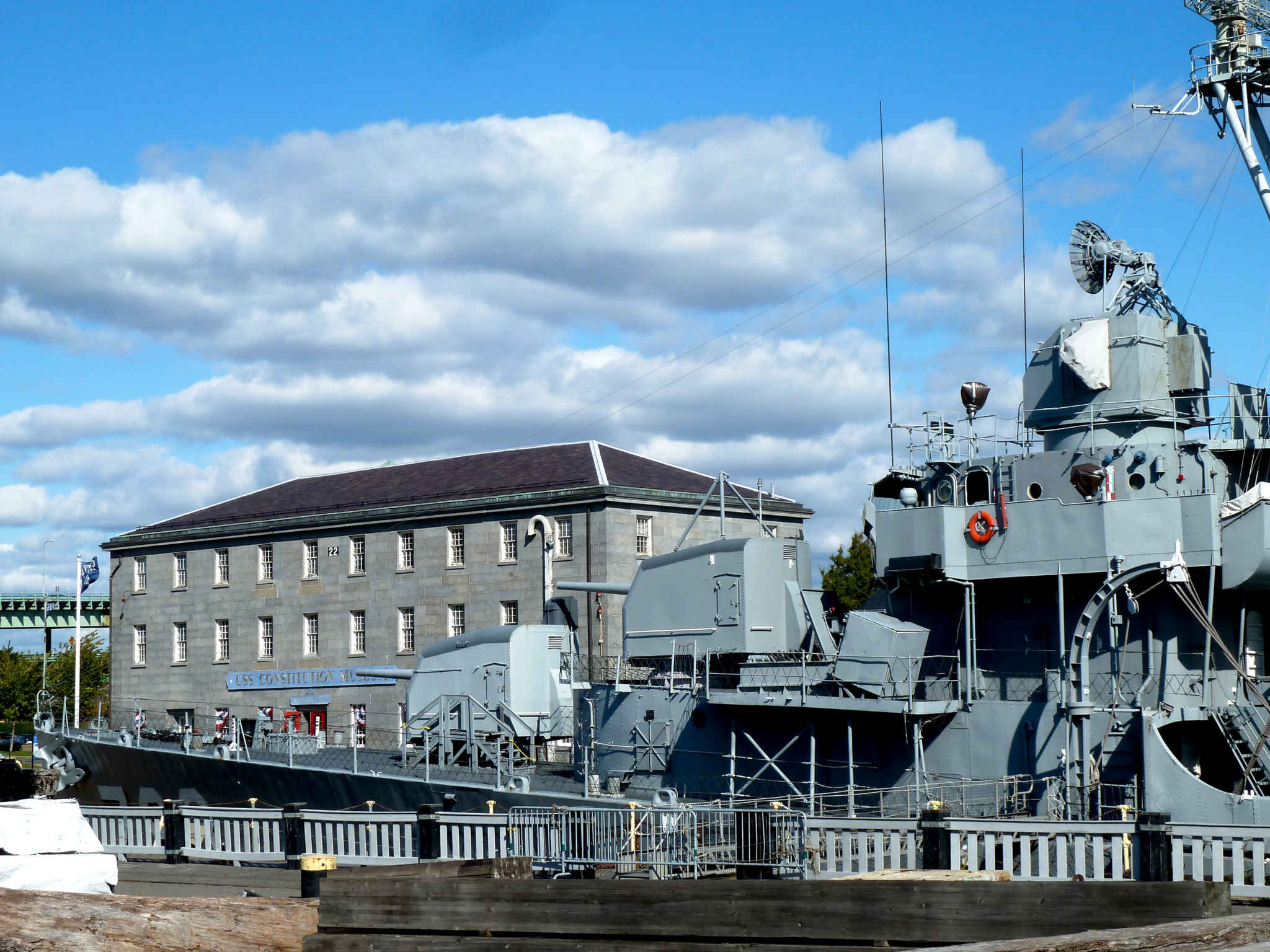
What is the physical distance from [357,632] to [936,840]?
44332mm

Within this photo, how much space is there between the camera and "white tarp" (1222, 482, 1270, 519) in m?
19.0

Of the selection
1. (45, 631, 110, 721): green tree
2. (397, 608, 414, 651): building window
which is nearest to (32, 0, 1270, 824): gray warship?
(397, 608, 414, 651): building window

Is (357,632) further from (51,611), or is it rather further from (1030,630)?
(1030,630)

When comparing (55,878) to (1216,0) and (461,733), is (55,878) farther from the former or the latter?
(1216,0)

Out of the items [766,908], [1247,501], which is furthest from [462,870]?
[1247,501]

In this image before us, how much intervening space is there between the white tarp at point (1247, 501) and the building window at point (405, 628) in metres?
38.8

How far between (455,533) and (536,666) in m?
25.7

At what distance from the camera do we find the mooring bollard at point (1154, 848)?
12.2m

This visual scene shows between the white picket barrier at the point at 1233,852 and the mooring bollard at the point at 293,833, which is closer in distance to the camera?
the white picket barrier at the point at 1233,852

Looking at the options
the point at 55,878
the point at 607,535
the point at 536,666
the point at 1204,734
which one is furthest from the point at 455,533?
the point at 55,878

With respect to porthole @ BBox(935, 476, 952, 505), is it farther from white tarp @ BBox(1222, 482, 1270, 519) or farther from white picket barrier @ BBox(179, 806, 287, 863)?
white picket barrier @ BBox(179, 806, 287, 863)

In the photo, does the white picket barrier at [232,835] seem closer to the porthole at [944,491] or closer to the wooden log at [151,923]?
the wooden log at [151,923]

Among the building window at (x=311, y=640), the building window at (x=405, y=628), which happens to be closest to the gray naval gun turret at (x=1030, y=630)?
the building window at (x=405, y=628)

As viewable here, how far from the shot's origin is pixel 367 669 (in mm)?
33000
